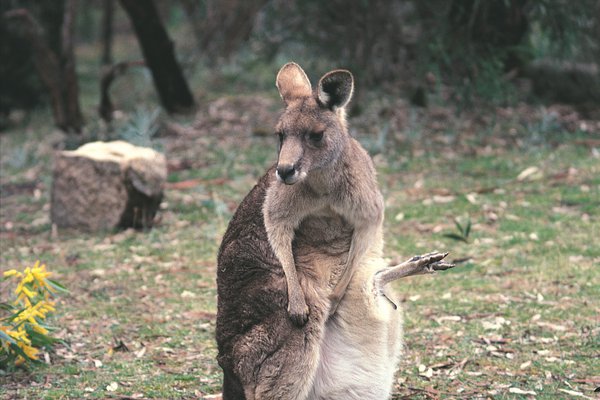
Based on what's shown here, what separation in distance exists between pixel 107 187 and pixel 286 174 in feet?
14.9

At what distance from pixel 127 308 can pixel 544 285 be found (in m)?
2.74

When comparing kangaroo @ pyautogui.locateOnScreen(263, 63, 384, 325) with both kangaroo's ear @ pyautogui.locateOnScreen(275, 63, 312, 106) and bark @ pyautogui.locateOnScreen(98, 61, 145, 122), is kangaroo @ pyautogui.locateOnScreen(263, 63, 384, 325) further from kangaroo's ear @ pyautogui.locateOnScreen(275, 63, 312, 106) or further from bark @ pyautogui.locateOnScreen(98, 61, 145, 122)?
bark @ pyautogui.locateOnScreen(98, 61, 145, 122)

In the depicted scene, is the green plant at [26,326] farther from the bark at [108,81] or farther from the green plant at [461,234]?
the bark at [108,81]

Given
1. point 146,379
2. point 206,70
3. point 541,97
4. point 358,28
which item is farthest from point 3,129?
point 146,379

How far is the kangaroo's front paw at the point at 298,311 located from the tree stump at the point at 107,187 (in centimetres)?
428

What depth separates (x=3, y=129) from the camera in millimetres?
12977

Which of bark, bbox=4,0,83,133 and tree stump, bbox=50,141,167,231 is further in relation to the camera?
bark, bbox=4,0,83,133

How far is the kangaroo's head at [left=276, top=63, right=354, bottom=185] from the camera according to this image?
333cm

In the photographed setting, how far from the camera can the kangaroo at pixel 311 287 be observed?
336cm

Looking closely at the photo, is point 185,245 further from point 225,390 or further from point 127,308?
point 225,390

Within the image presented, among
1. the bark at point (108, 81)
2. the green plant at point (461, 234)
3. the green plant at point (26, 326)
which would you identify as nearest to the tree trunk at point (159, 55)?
the bark at point (108, 81)

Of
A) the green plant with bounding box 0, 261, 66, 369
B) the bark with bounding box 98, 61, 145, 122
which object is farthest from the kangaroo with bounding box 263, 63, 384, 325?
the bark with bounding box 98, 61, 145, 122

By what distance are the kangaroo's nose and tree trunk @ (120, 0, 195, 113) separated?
8786 millimetres

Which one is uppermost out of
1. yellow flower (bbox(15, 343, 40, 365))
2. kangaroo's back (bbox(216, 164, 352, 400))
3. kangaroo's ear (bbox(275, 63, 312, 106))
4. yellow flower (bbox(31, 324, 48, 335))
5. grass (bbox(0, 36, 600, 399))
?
kangaroo's ear (bbox(275, 63, 312, 106))
